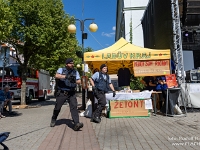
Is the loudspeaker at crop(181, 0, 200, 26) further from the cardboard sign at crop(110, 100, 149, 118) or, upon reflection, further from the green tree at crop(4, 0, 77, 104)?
the cardboard sign at crop(110, 100, 149, 118)

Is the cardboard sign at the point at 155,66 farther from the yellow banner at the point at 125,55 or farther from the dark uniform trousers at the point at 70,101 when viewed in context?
the dark uniform trousers at the point at 70,101

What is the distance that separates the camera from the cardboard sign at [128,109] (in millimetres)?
8523

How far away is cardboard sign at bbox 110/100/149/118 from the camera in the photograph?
28.0 ft

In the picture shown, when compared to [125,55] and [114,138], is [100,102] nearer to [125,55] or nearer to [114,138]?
[114,138]

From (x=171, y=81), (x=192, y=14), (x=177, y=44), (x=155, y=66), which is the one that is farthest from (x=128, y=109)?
(x=192, y=14)

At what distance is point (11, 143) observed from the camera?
5.12 m

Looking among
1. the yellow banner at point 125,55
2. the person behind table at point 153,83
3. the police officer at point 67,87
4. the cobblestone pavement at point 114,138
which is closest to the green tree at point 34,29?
the yellow banner at point 125,55

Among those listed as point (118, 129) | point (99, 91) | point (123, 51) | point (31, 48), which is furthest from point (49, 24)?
point (118, 129)

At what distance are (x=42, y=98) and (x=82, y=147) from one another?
20.5m

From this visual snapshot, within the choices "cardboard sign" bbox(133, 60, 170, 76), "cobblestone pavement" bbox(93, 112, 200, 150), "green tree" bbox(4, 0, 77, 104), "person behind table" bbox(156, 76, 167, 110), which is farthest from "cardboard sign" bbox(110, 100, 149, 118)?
"green tree" bbox(4, 0, 77, 104)

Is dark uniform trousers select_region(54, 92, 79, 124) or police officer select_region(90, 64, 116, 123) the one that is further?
police officer select_region(90, 64, 116, 123)

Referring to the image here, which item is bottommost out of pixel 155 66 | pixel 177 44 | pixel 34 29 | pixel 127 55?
pixel 155 66

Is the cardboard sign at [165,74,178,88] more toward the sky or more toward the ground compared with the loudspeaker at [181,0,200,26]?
more toward the ground

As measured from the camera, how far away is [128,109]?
857 cm
